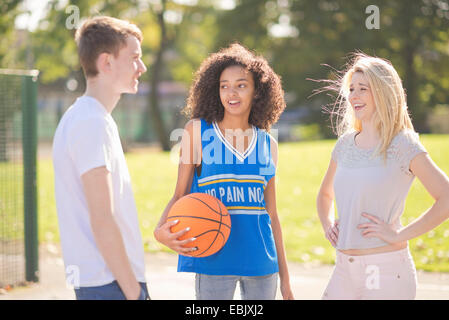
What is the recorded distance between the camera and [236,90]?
3.62m

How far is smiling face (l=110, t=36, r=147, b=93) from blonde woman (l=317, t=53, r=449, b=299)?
1.33m

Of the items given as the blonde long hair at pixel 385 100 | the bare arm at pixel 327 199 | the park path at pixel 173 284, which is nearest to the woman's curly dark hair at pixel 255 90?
the bare arm at pixel 327 199

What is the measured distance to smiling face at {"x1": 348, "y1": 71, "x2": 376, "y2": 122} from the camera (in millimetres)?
3416

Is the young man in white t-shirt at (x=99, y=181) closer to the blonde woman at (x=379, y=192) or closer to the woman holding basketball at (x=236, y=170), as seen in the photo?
the woman holding basketball at (x=236, y=170)

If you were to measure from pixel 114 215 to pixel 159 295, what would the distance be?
11.9 ft

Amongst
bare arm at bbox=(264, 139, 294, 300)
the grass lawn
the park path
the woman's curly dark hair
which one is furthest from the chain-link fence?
bare arm at bbox=(264, 139, 294, 300)

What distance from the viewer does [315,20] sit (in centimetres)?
3431

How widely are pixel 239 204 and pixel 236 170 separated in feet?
0.64

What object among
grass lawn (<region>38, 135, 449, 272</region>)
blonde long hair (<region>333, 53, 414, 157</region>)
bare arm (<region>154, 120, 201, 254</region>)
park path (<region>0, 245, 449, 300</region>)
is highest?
blonde long hair (<region>333, 53, 414, 157</region>)

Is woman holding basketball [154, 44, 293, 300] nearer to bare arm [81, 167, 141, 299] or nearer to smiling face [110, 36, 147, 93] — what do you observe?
bare arm [81, 167, 141, 299]

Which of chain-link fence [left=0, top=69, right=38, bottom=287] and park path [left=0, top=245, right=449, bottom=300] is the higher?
chain-link fence [left=0, top=69, right=38, bottom=287]

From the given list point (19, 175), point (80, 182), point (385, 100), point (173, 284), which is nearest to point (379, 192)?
point (385, 100)

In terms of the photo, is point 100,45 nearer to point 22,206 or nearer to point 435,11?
point 22,206
